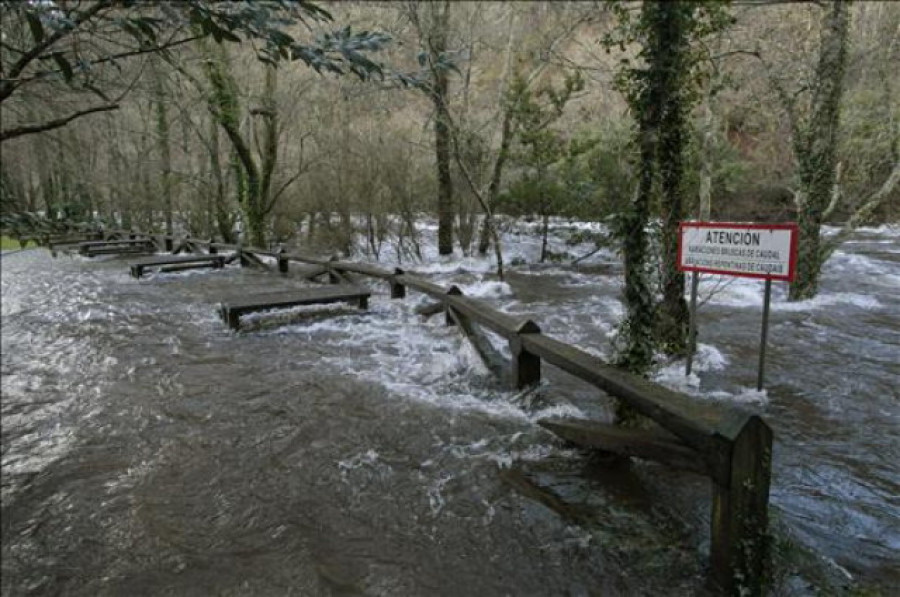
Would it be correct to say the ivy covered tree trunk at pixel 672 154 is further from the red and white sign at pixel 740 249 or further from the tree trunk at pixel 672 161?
the red and white sign at pixel 740 249

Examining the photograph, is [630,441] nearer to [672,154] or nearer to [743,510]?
[743,510]

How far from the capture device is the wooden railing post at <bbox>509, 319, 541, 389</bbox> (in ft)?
15.1

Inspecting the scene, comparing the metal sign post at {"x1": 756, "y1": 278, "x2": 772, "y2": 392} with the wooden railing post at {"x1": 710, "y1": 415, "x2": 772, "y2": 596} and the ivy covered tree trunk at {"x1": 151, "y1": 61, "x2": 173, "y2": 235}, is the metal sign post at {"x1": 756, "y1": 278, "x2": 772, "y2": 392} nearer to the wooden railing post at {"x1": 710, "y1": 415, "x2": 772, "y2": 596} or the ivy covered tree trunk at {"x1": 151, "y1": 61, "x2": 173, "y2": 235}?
the wooden railing post at {"x1": 710, "y1": 415, "x2": 772, "y2": 596}

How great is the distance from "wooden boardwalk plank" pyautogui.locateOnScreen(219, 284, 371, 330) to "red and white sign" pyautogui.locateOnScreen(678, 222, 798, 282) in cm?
473

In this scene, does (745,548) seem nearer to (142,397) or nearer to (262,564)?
(262,564)

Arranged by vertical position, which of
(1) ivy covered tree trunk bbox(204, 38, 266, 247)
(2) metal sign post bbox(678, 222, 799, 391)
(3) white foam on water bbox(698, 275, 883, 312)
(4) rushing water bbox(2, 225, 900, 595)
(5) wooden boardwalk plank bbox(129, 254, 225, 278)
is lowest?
(4) rushing water bbox(2, 225, 900, 595)

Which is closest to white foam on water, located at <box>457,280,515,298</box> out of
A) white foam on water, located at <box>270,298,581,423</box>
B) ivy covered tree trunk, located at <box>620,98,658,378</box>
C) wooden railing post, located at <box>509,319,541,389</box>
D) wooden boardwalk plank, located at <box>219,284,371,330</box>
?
white foam on water, located at <box>270,298,581,423</box>

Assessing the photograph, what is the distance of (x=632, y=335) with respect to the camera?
11.2ft

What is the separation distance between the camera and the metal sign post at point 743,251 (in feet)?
14.1

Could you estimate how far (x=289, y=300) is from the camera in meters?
7.43

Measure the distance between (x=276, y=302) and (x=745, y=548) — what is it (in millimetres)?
6258

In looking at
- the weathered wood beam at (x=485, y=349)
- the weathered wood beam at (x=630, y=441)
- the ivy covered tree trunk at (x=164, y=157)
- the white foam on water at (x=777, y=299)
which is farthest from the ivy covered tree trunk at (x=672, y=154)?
the ivy covered tree trunk at (x=164, y=157)

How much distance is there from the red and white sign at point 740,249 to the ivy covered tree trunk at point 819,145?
18.3ft

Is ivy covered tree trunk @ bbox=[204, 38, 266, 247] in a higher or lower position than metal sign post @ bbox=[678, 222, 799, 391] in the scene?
higher
